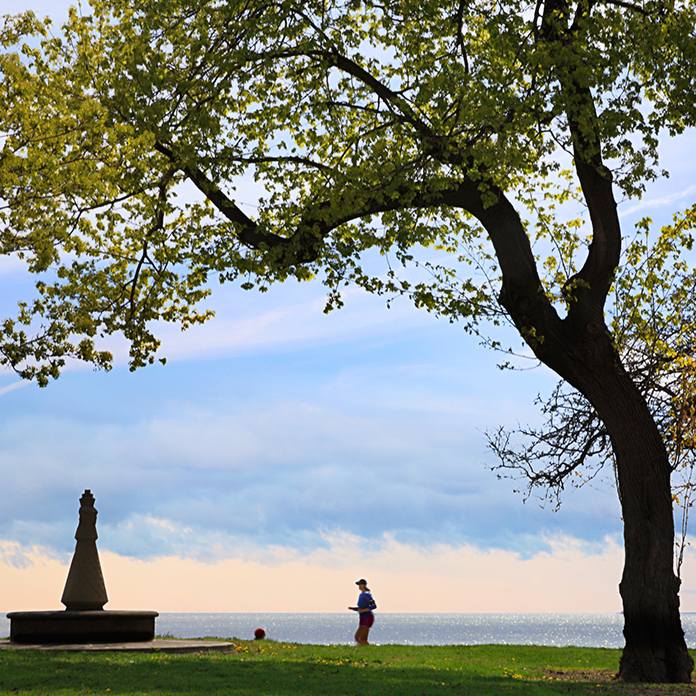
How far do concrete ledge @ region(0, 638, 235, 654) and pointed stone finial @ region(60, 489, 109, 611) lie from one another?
95cm

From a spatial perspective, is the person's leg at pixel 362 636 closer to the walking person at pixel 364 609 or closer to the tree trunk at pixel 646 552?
the walking person at pixel 364 609

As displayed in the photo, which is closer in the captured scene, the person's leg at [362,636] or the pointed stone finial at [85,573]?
the pointed stone finial at [85,573]

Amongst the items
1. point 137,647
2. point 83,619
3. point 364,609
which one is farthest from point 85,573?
point 364,609

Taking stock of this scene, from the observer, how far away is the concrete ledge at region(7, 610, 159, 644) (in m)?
15.8

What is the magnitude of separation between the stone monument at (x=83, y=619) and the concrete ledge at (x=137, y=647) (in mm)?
326

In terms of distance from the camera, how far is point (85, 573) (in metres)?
16.6

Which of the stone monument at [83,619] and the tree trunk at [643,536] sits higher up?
the tree trunk at [643,536]

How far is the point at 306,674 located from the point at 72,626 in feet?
22.9

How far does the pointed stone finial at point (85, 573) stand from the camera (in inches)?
639

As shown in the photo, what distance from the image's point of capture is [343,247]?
14875 mm

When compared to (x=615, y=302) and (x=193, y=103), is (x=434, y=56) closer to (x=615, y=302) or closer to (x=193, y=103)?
(x=193, y=103)

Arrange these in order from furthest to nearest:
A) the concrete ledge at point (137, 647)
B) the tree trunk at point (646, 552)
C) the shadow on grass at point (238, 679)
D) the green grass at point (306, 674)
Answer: the concrete ledge at point (137, 647), the tree trunk at point (646, 552), the green grass at point (306, 674), the shadow on grass at point (238, 679)

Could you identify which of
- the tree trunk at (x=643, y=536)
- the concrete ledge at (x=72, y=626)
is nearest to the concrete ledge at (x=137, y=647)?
the concrete ledge at (x=72, y=626)

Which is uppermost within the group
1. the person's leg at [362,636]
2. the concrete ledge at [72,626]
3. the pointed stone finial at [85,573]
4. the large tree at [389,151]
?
the large tree at [389,151]
